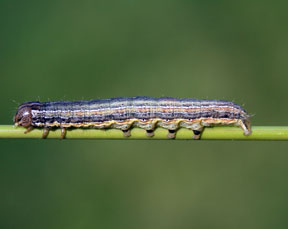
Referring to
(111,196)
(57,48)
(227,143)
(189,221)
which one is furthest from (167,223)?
(57,48)

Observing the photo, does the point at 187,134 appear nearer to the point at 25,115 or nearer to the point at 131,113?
the point at 131,113

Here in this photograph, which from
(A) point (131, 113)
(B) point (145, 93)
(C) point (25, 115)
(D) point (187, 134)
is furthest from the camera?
(B) point (145, 93)

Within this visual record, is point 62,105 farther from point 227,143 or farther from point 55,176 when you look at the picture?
point 227,143

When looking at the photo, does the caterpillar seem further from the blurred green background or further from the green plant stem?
the blurred green background

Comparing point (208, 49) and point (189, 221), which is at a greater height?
point (208, 49)

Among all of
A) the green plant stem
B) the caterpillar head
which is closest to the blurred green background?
the caterpillar head

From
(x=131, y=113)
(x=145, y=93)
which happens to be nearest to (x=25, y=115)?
(x=131, y=113)
